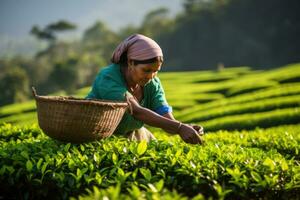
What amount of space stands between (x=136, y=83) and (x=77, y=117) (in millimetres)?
1013

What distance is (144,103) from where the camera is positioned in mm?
4824

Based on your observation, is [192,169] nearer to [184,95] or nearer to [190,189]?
[190,189]

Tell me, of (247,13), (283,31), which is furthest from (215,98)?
(247,13)

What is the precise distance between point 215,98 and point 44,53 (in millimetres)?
70904

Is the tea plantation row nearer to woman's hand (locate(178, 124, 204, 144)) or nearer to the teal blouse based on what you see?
woman's hand (locate(178, 124, 204, 144))

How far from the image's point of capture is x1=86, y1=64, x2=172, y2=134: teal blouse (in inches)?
167

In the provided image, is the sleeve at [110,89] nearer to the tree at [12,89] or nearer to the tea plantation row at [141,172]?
the tea plantation row at [141,172]

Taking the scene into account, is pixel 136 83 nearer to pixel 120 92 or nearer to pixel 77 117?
pixel 120 92

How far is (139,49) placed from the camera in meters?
4.24

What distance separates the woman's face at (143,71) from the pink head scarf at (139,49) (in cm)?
8

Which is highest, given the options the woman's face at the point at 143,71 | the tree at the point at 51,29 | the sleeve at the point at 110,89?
the woman's face at the point at 143,71

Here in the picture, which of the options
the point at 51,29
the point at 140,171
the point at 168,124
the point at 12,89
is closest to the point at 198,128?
the point at 168,124

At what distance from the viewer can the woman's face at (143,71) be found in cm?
424

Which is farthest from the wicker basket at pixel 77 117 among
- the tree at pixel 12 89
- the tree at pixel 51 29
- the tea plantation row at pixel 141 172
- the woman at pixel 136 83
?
the tree at pixel 51 29
